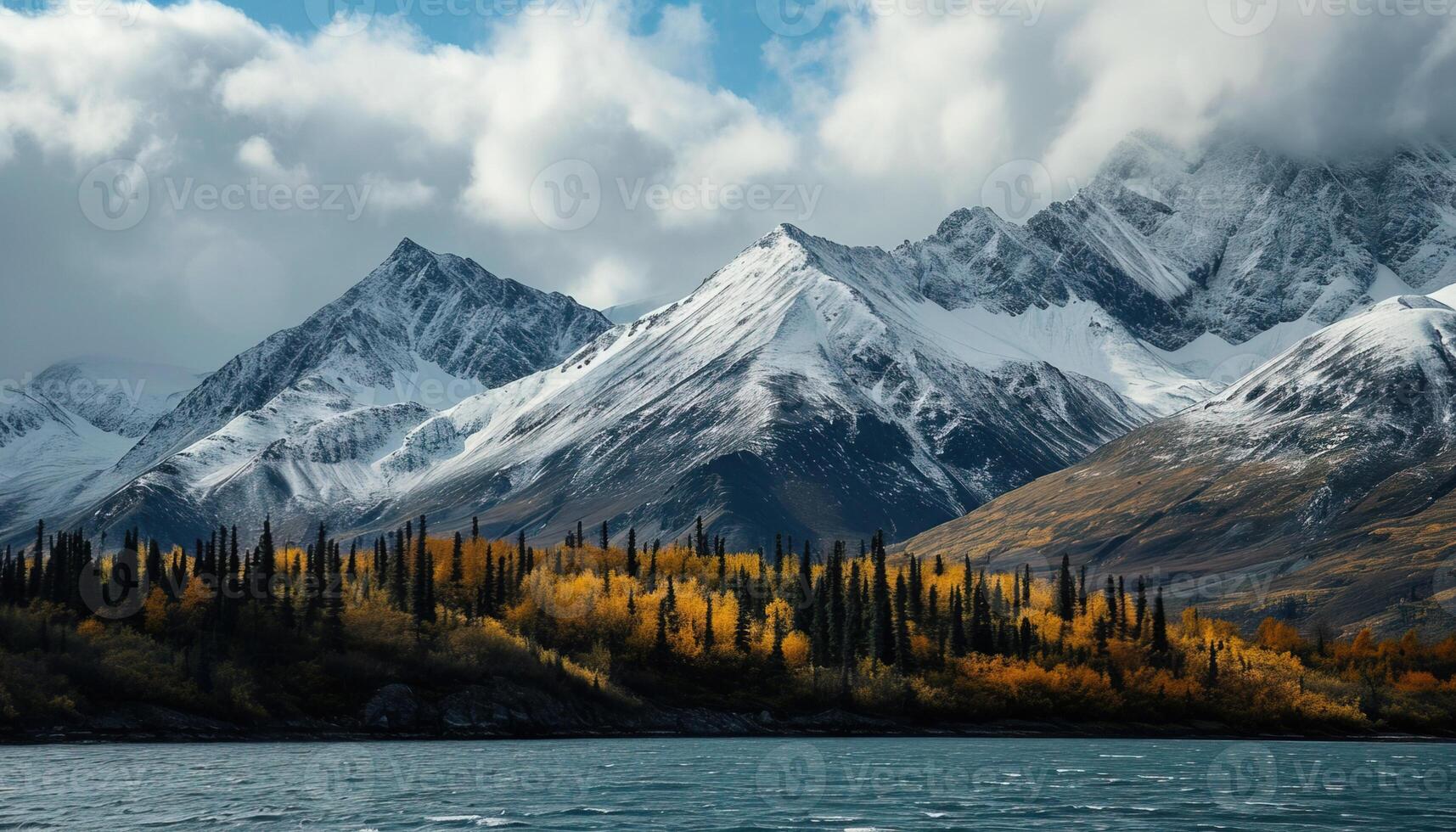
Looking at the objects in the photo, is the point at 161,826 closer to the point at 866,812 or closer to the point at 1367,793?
the point at 866,812

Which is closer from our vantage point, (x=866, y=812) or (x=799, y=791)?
(x=866, y=812)

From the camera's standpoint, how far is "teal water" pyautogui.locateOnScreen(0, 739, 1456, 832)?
12594 centimetres

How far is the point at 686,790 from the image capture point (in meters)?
147

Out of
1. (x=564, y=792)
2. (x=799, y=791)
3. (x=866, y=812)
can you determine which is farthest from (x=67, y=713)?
(x=866, y=812)

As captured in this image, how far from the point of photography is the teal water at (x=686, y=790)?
126 meters

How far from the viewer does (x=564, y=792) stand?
145m

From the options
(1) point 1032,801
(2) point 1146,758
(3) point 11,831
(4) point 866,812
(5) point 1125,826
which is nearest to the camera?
(3) point 11,831

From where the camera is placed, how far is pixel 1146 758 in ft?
644

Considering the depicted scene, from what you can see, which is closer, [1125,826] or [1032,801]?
[1125,826]

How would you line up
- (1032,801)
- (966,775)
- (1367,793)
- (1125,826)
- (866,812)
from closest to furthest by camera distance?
1. (1125,826)
2. (866,812)
3. (1032,801)
4. (1367,793)
5. (966,775)

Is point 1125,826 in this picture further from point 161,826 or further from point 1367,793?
point 161,826

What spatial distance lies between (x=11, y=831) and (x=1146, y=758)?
5069 inches

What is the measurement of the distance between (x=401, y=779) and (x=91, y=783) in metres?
27.3

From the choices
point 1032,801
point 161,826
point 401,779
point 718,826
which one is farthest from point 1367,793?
point 161,826
